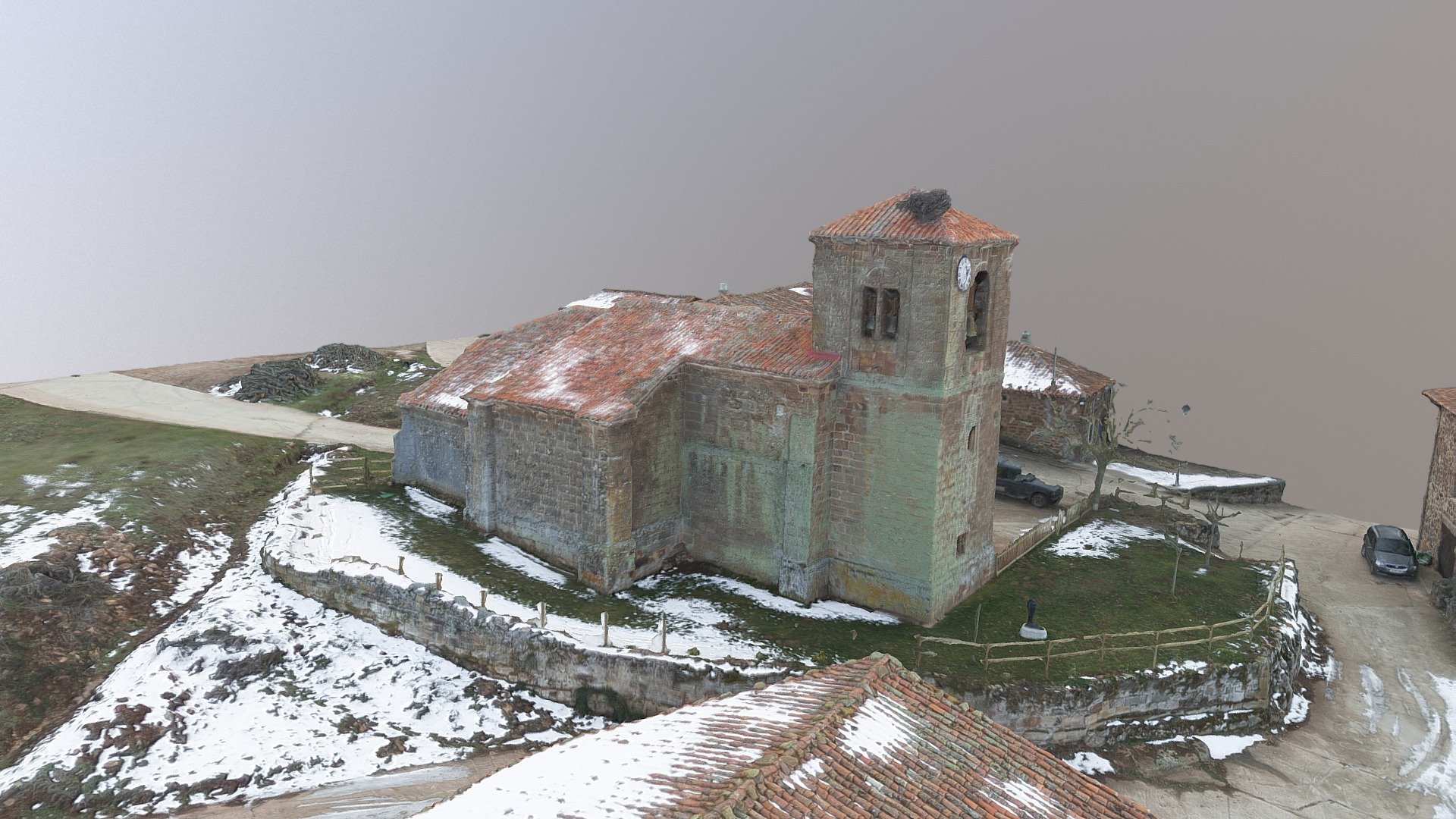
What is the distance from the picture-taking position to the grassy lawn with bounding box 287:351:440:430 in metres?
44.7

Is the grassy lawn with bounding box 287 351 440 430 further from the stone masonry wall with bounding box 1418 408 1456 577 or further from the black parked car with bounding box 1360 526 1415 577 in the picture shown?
the stone masonry wall with bounding box 1418 408 1456 577

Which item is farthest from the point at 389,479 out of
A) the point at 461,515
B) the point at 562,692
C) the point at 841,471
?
the point at 841,471

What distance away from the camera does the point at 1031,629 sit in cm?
2542

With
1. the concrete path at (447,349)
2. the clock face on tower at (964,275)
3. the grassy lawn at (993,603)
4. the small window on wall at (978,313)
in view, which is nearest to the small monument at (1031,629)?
the grassy lawn at (993,603)

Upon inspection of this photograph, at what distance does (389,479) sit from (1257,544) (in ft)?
95.4

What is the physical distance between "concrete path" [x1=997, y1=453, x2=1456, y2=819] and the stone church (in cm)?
710

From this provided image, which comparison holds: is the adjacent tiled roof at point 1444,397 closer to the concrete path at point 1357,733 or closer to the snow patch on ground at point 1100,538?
the concrete path at point 1357,733

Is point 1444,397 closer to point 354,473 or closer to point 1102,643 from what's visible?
point 1102,643

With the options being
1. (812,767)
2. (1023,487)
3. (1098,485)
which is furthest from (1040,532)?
(812,767)

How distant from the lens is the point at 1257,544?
36.4 meters

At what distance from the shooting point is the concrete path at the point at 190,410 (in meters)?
40.8

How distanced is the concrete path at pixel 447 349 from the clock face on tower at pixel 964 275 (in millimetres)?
33684

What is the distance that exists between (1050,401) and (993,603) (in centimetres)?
1661

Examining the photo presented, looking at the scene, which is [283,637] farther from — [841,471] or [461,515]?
[841,471]
